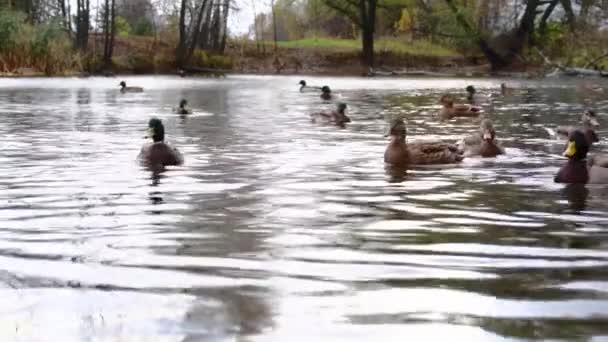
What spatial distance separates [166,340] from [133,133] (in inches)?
463

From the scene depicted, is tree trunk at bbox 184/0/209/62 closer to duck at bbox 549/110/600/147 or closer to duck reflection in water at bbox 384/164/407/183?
duck at bbox 549/110/600/147

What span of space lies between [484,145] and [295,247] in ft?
20.0

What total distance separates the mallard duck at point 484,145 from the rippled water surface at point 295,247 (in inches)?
9.0

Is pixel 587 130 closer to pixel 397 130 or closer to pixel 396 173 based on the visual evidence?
pixel 397 130

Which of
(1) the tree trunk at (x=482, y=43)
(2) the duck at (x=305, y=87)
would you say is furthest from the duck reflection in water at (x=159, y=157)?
(1) the tree trunk at (x=482, y=43)

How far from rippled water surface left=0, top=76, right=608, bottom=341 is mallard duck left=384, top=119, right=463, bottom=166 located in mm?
205

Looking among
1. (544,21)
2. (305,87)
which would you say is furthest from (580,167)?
(544,21)

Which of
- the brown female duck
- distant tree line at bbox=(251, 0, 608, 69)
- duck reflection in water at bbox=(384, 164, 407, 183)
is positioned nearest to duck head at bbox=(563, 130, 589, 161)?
the brown female duck

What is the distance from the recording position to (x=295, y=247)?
610 centimetres

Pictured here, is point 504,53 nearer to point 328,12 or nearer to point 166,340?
point 328,12

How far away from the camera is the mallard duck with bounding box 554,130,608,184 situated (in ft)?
29.7

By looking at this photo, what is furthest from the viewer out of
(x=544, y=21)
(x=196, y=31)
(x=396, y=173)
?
(x=544, y=21)

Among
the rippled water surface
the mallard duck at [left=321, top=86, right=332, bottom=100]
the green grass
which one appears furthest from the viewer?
the green grass

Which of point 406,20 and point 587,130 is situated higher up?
point 406,20
